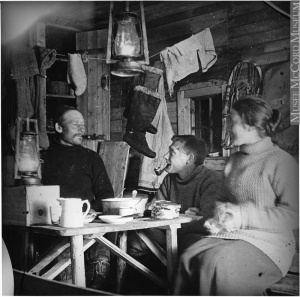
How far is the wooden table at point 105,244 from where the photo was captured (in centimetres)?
276

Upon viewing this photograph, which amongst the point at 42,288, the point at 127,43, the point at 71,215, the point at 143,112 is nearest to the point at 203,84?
the point at 143,112

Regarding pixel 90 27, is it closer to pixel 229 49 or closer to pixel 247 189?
pixel 229 49

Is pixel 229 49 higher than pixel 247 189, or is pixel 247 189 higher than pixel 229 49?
pixel 229 49

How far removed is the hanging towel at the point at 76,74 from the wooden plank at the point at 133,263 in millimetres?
975

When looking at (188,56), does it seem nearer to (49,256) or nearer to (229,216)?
(229,216)

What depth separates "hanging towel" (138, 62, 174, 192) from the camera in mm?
3086

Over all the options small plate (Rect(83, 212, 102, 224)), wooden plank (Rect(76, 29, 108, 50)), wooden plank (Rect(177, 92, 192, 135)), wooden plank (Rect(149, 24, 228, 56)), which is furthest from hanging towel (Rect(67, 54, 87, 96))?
small plate (Rect(83, 212, 102, 224))

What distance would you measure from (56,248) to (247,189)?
1.23 metres

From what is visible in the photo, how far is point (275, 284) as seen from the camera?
9.09ft

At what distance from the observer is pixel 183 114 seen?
10.0 feet

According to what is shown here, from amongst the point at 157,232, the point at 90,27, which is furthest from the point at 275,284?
the point at 90,27

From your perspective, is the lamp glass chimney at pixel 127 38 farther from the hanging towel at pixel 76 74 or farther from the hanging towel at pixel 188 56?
the hanging towel at pixel 76 74

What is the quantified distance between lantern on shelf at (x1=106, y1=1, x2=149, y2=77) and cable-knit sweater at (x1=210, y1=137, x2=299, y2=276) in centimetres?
90

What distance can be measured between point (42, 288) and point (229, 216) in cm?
120
